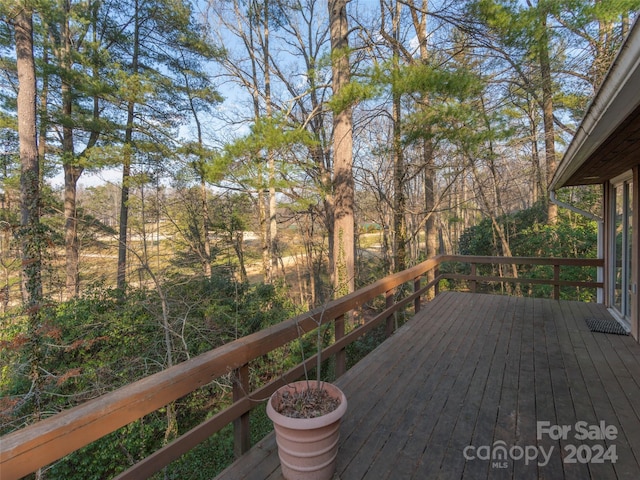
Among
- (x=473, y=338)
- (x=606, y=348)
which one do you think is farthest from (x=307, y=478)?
(x=606, y=348)

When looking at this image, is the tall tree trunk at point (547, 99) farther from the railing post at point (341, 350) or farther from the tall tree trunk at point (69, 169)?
the tall tree trunk at point (69, 169)

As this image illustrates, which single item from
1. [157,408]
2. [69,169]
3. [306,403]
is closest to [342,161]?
[306,403]

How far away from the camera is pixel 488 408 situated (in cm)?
219

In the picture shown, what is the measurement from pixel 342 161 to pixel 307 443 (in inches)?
232

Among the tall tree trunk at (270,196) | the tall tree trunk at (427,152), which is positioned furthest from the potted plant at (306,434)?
the tall tree trunk at (270,196)

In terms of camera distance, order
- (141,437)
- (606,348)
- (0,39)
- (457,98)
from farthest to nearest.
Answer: (0,39), (457,98), (141,437), (606,348)

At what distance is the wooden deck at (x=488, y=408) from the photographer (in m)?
1.67

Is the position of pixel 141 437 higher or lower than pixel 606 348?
lower

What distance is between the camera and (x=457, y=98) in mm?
6359

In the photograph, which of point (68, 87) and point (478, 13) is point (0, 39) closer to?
point (68, 87)

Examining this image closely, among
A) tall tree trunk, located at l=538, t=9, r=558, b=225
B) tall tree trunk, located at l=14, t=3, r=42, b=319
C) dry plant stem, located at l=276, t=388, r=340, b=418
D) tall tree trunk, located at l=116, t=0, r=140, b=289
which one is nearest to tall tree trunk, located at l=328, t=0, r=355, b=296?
tall tree trunk, located at l=538, t=9, r=558, b=225

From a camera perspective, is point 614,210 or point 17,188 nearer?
point 614,210

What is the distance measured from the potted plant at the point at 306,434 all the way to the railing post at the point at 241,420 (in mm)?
190

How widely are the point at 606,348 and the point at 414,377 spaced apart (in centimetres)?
217
